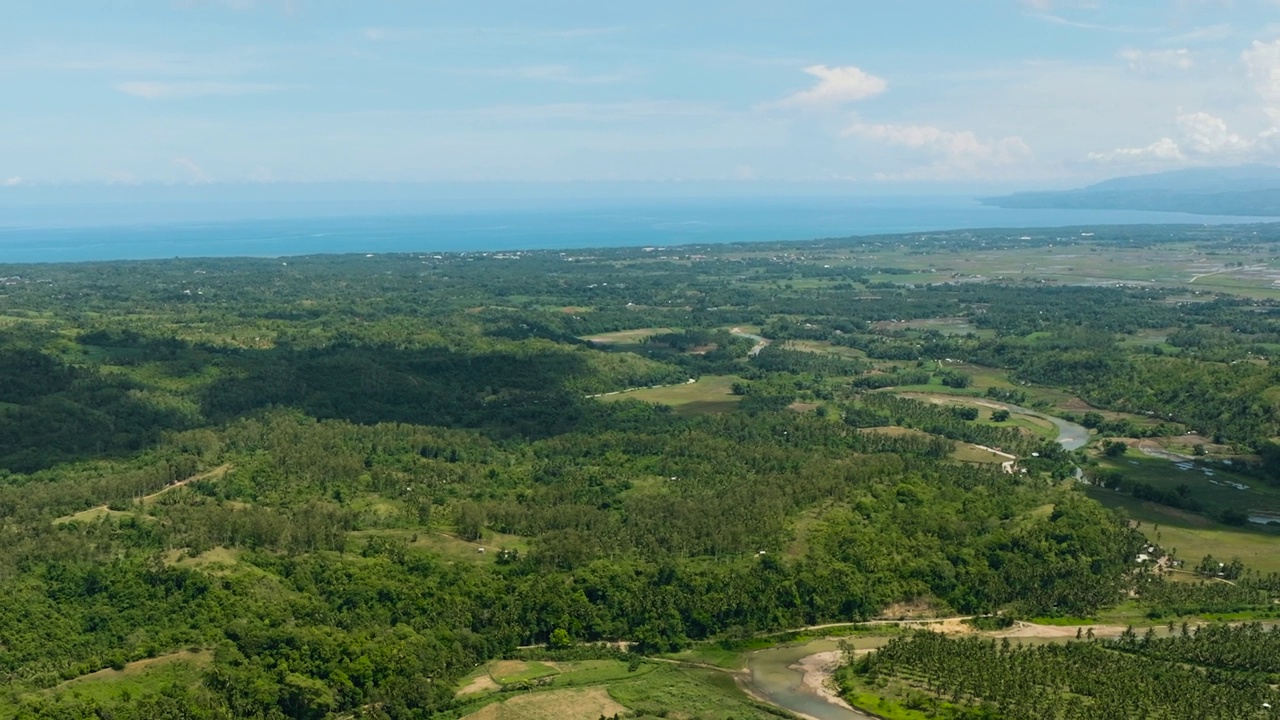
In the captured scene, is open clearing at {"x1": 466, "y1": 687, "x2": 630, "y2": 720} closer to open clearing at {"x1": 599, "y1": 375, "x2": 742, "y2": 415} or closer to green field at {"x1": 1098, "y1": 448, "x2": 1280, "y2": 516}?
green field at {"x1": 1098, "y1": 448, "x2": 1280, "y2": 516}

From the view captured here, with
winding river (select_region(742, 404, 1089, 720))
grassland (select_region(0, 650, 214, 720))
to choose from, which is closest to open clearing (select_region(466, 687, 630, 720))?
winding river (select_region(742, 404, 1089, 720))

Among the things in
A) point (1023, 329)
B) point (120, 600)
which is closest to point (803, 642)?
point (120, 600)

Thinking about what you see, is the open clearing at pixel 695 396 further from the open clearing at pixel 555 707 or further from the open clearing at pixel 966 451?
the open clearing at pixel 555 707

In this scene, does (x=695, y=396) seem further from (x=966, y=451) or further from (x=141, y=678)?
(x=141, y=678)

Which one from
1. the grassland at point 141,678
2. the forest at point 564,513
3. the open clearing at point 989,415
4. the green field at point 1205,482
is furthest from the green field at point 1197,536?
the grassland at point 141,678

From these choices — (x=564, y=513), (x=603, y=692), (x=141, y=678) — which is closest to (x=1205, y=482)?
(x=564, y=513)
